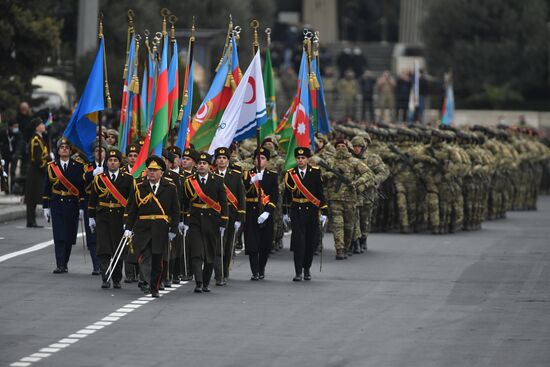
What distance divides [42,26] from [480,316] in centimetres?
2299

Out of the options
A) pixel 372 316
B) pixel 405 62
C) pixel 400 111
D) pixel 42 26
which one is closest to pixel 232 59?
pixel 372 316

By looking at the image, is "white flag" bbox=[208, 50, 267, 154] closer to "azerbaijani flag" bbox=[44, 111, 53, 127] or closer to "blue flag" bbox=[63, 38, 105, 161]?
"blue flag" bbox=[63, 38, 105, 161]

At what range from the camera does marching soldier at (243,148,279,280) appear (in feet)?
71.4

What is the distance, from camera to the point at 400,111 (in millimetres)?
56562

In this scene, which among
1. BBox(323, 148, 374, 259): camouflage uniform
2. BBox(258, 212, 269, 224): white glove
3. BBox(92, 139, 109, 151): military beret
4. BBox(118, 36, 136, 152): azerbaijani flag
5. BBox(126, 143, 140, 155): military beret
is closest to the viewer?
BBox(258, 212, 269, 224): white glove

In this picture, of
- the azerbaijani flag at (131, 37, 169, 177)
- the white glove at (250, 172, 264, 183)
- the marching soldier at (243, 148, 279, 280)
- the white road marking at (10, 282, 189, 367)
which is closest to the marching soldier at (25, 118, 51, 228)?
the azerbaijani flag at (131, 37, 169, 177)

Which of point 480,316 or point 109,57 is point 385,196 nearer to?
point 480,316

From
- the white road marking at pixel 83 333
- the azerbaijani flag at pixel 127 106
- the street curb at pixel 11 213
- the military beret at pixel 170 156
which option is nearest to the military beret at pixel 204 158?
the military beret at pixel 170 156

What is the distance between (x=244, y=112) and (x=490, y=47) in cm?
4018

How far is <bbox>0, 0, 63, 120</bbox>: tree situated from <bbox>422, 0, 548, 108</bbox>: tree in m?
24.4

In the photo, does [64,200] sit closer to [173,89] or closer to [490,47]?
[173,89]

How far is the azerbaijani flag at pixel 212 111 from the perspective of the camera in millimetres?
23000

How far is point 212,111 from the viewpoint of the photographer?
75.7 feet

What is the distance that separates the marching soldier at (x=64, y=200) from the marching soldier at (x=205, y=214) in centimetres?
196
